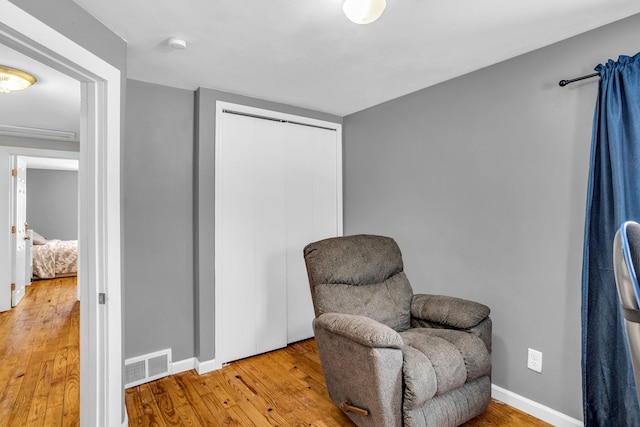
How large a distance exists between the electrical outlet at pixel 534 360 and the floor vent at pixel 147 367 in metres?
2.57

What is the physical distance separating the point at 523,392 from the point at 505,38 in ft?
7.24

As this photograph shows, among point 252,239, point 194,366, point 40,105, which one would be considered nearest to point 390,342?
point 252,239

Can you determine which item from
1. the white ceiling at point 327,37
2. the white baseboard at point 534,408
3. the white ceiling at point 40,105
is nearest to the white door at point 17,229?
the white ceiling at point 40,105

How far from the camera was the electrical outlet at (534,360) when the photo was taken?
7.09 feet

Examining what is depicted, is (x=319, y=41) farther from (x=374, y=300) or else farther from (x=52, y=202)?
(x=52, y=202)

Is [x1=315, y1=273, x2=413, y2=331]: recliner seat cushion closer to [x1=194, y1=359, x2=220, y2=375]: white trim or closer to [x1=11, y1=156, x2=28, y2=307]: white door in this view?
[x1=194, y1=359, x2=220, y2=375]: white trim

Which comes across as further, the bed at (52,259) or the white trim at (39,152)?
the bed at (52,259)

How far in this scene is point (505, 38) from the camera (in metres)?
2.05

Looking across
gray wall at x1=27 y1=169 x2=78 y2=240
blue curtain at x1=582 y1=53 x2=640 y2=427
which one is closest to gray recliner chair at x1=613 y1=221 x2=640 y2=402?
blue curtain at x1=582 y1=53 x2=640 y2=427

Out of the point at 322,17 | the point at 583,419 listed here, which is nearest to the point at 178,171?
the point at 322,17

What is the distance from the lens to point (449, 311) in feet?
7.23

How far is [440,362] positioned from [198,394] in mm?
1693

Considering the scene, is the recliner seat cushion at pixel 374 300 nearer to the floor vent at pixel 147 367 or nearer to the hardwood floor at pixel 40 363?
the floor vent at pixel 147 367

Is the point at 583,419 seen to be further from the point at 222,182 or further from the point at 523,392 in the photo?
the point at 222,182
